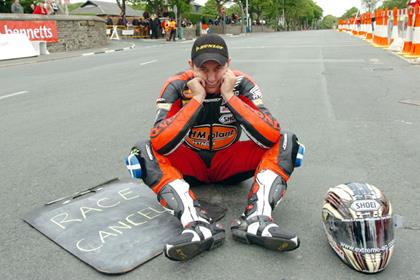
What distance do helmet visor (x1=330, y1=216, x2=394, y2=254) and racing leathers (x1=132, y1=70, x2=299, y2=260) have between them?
1.00 feet

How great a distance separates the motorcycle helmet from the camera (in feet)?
7.37

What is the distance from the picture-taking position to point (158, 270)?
7.92 feet

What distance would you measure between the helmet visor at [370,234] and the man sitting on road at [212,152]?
305 mm

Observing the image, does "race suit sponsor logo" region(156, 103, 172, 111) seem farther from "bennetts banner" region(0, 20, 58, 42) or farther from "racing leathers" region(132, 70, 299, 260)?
"bennetts banner" region(0, 20, 58, 42)

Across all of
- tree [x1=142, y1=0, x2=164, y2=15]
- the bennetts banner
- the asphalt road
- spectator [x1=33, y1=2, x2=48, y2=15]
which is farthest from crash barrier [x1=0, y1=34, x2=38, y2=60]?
tree [x1=142, y1=0, x2=164, y2=15]

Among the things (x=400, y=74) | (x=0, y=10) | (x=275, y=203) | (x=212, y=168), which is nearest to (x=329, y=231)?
(x=275, y=203)

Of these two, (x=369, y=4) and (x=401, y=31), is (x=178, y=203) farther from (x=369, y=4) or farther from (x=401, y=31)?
(x=369, y=4)

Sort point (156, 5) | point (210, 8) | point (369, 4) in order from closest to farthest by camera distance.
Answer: point (156, 5)
point (369, 4)
point (210, 8)

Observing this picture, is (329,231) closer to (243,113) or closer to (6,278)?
(243,113)

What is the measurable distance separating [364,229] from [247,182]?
1.55 metres

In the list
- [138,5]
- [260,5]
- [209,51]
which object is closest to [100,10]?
[138,5]

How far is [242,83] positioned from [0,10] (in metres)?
34.1

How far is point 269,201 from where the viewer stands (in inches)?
108

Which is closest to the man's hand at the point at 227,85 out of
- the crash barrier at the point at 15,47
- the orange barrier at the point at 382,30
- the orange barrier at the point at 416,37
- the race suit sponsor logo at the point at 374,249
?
the race suit sponsor logo at the point at 374,249
